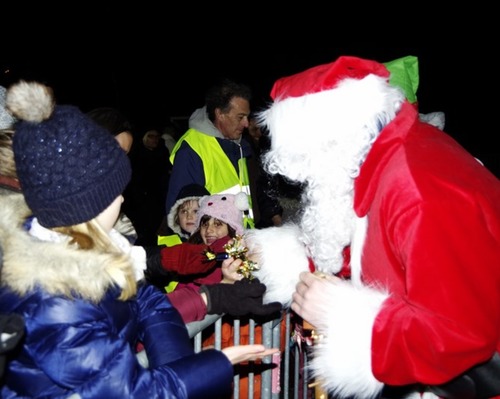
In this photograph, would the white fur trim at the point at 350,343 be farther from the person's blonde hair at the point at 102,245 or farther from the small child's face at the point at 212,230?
the small child's face at the point at 212,230

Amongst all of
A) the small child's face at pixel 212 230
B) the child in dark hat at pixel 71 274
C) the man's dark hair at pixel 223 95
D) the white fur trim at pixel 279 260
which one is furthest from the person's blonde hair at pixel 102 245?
the man's dark hair at pixel 223 95

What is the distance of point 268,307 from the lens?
227 centimetres

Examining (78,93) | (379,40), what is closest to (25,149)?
(78,93)

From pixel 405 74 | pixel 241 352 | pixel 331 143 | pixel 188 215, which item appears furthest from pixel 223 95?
pixel 241 352

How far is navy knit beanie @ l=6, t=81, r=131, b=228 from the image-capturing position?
1.60 metres

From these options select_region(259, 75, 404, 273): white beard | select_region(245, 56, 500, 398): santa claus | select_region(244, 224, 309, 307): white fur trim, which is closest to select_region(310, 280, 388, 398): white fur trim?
select_region(245, 56, 500, 398): santa claus

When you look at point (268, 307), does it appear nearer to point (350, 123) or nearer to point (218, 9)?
point (350, 123)

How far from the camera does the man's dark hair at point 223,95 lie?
4574 millimetres

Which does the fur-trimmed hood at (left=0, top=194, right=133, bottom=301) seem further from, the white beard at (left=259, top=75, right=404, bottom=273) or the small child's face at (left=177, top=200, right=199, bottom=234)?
the small child's face at (left=177, top=200, right=199, bottom=234)

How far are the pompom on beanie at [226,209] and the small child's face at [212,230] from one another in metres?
0.04

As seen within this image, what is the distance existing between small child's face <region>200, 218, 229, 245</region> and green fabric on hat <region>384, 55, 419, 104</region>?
162cm

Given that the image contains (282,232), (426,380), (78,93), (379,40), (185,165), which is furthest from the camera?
(379,40)

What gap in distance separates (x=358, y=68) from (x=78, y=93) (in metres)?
13.8

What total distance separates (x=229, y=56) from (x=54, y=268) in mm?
19488
